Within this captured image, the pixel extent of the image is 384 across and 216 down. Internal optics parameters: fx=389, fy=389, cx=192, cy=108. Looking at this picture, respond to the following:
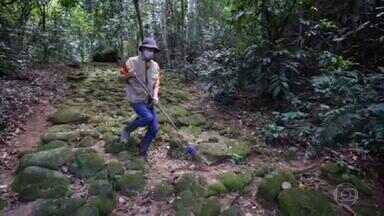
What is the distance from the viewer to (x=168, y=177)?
540cm

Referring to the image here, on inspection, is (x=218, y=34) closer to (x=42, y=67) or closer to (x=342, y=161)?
(x=42, y=67)

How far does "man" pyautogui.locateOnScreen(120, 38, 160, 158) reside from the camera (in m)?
5.63

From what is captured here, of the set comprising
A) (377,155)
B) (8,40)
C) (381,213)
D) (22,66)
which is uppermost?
(8,40)

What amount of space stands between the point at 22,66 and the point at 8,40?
2.44 ft

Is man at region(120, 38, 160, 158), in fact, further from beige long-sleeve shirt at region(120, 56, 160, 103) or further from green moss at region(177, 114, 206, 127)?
green moss at region(177, 114, 206, 127)

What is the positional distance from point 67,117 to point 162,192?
3324 millimetres

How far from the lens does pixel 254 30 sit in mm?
8031

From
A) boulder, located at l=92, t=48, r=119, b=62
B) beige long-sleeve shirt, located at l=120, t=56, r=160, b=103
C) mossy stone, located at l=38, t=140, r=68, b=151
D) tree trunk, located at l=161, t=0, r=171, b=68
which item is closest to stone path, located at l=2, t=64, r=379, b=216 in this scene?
mossy stone, located at l=38, t=140, r=68, b=151

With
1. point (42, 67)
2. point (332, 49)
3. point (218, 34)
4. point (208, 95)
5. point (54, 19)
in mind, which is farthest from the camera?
point (54, 19)

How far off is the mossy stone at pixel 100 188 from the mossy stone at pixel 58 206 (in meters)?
0.25

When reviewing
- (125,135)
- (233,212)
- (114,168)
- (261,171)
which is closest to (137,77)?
(125,135)

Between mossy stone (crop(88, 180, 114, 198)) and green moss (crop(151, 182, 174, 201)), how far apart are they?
0.54 metres

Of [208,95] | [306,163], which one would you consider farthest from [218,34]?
[306,163]

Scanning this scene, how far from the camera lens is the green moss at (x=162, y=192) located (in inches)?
193
